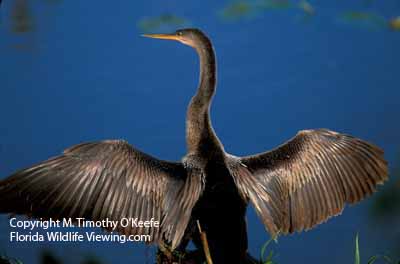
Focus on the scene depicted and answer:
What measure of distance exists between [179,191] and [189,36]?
0.89m

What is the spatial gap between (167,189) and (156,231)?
160 mm

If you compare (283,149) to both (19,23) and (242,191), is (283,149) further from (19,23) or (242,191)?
(19,23)

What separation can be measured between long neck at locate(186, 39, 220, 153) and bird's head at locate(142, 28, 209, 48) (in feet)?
0.07

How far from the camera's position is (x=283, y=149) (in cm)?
264

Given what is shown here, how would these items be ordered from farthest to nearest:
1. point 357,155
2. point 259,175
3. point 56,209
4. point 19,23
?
point 19,23, point 357,155, point 259,175, point 56,209

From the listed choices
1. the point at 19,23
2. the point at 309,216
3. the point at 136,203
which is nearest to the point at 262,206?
the point at 309,216

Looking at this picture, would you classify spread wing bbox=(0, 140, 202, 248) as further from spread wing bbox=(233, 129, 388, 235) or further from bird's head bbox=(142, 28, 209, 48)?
bird's head bbox=(142, 28, 209, 48)

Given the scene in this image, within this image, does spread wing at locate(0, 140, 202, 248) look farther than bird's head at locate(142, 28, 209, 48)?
No

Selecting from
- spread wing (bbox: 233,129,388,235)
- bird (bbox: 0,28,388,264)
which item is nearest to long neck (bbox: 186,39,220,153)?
bird (bbox: 0,28,388,264)

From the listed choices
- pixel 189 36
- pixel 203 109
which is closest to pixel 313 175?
pixel 203 109

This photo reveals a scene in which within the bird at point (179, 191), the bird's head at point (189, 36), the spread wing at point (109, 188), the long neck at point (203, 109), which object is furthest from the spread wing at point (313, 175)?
the bird's head at point (189, 36)

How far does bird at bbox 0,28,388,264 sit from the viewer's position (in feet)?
7.50

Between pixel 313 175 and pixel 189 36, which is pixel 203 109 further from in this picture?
pixel 313 175

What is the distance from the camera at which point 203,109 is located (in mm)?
2674
